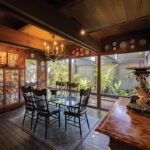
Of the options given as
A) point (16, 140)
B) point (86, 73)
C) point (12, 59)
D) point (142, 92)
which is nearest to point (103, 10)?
point (142, 92)

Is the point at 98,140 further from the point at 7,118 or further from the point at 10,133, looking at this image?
the point at 7,118

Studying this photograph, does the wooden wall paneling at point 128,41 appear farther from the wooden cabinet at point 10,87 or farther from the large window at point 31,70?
the wooden cabinet at point 10,87

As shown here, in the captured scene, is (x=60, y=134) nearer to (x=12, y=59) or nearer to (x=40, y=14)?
(x=40, y=14)

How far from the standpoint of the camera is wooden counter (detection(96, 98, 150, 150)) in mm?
746

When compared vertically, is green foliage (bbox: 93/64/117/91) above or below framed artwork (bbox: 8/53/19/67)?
below

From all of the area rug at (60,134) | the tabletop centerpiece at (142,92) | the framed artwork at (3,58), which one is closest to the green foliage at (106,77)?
the area rug at (60,134)

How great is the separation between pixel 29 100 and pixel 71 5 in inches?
91.7

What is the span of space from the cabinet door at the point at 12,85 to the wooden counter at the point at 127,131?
11.9 ft

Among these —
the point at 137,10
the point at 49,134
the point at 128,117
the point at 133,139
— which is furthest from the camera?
the point at 49,134

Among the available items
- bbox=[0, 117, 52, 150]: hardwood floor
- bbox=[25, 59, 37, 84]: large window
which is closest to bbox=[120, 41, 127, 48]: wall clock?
bbox=[0, 117, 52, 150]: hardwood floor

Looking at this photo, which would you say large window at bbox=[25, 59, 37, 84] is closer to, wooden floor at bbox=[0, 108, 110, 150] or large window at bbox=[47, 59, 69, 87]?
large window at bbox=[47, 59, 69, 87]

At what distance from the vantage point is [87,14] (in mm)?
1600

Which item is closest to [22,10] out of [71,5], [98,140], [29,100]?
[71,5]

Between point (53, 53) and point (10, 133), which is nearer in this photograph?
point (10, 133)
